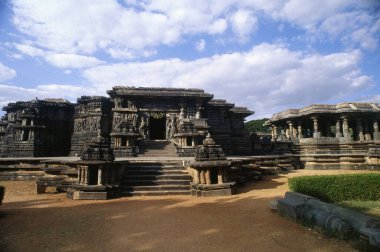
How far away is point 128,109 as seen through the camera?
2242 cm

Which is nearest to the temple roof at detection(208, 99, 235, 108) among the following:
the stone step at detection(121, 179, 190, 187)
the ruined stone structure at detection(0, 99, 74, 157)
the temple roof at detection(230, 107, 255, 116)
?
the temple roof at detection(230, 107, 255, 116)

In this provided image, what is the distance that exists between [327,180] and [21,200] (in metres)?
9.91

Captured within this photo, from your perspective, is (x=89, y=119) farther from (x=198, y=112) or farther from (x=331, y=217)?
(x=331, y=217)

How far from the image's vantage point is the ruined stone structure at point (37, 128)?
73.9ft

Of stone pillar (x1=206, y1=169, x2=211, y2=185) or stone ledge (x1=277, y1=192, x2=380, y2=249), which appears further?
stone pillar (x1=206, y1=169, x2=211, y2=185)

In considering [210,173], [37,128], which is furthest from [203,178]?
[37,128]

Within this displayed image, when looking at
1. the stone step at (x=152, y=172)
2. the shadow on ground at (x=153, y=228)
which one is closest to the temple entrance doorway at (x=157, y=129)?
the stone step at (x=152, y=172)

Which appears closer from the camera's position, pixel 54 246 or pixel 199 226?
pixel 54 246

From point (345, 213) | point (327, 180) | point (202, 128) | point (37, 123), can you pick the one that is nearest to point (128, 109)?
point (202, 128)

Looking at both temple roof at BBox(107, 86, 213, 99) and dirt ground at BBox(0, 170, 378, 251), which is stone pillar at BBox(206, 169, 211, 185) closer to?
dirt ground at BBox(0, 170, 378, 251)

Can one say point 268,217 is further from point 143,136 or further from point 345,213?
point 143,136

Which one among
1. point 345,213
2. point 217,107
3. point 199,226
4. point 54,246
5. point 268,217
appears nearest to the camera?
point 54,246

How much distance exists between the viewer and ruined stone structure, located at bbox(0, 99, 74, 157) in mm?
22516

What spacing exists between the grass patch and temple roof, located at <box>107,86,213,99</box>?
57.8 feet
